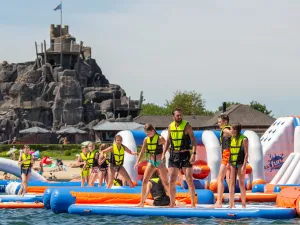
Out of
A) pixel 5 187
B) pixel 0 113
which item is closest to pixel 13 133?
pixel 0 113

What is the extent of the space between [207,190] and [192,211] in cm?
233

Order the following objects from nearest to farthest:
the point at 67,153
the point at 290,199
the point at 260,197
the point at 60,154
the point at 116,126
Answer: the point at 290,199 → the point at 260,197 → the point at 67,153 → the point at 60,154 → the point at 116,126

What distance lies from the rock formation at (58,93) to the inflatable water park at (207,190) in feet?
151

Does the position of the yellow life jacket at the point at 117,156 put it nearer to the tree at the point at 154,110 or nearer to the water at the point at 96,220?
the water at the point at 96,220

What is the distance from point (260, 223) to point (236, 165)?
1.39 m

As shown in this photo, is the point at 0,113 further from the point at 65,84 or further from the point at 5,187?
the point at 5,187

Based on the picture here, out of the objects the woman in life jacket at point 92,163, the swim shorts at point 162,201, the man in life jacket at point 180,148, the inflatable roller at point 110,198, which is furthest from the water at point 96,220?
the woman in life jacket at point 92,163

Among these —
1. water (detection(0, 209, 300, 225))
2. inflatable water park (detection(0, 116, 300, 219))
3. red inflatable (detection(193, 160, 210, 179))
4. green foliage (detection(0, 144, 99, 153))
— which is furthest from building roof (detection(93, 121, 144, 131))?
water (detection(0, 209, 300, 225))

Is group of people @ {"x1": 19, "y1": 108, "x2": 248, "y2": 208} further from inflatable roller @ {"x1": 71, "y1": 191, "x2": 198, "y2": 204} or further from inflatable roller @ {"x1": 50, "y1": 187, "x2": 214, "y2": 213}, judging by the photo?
inflatable roller @ {"x1": 50, "y1": 187, "x2": 214, "y2": 213}

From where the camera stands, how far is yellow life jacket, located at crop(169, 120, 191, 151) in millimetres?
14789

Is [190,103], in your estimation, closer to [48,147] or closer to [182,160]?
[48,147]

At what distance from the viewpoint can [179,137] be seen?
48.5ft

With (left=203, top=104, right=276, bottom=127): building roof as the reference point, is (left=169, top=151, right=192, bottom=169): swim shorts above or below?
below

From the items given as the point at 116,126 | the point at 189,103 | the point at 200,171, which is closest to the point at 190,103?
the point at 189,103
